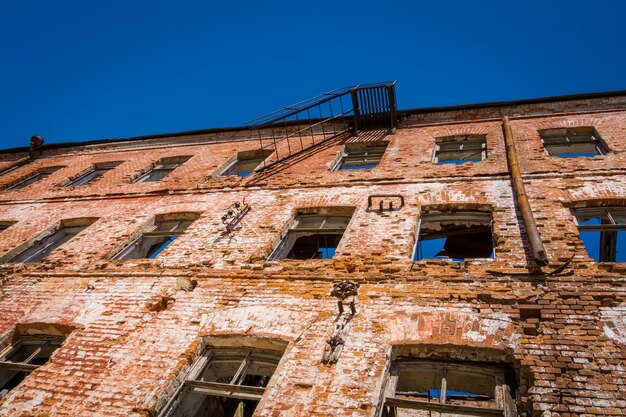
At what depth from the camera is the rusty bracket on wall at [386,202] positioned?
759cm

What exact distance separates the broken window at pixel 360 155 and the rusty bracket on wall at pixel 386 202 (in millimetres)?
2899

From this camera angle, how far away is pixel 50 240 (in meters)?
9.62

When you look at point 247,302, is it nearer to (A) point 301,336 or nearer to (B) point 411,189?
(A) point 301,336

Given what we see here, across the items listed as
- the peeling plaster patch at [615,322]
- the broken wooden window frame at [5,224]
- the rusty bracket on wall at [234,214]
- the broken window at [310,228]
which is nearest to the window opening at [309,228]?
the broken window at [310,228]

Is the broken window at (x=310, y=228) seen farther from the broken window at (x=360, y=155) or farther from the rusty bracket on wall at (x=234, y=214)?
the broken window at (x=360, y=155)

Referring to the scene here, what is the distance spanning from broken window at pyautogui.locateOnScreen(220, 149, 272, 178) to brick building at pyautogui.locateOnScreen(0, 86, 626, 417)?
4.12 ft

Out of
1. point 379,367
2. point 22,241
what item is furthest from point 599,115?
point 22,241

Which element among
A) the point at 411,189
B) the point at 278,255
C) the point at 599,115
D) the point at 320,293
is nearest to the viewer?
the point at 320,293

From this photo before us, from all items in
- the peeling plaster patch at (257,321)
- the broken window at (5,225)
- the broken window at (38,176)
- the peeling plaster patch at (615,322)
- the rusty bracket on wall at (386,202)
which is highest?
the broken window at (38,176)

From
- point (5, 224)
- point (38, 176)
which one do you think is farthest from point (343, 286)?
point (38, 176)

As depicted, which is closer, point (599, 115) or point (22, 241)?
point (22, 241)

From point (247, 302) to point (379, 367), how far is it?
2186 millimetres

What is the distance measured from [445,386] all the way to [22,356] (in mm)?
6100

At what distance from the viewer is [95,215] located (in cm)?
→ 976
